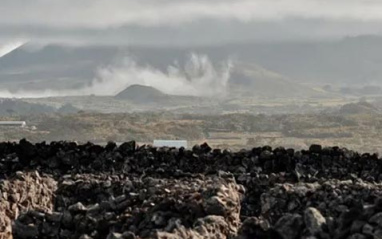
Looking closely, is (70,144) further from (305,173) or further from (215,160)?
(305,173)

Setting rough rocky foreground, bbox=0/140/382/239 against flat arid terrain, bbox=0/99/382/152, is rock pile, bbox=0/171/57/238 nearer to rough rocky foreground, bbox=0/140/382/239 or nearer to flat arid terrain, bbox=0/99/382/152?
rough rocky foreground, bbox=0/140/382/239

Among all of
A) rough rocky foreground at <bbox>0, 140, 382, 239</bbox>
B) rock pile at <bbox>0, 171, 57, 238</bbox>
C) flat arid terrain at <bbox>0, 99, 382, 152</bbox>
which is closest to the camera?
rough rocky foreground at <bbox>0, 140, 382, 239</bbox>

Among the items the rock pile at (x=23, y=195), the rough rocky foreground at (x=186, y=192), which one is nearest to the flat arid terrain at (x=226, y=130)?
the rough rocky foreground at (x=186, y=192)

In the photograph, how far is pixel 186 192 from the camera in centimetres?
1981

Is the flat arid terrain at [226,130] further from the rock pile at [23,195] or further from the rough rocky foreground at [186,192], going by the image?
the rock pile at [23,195]

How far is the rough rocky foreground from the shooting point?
16.1 meters

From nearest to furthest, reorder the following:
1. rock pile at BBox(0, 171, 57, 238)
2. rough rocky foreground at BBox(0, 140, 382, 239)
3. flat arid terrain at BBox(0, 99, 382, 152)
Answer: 1. rough rocky foreground at BBox(0, 140, 382, 239)
2. rock pile at BBox(0, 171, 57, 238)
3. flat arid terrain at BBox(0, 99, 382, 152)

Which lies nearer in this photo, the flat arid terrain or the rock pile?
the rock pile

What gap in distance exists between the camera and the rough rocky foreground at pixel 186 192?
52.9 ft

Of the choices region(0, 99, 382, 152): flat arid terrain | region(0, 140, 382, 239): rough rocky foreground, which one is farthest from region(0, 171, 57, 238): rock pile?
region(0, 99, 382, 152): flat arid terrain

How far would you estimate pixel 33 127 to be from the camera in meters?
136

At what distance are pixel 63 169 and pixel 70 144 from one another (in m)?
1.41

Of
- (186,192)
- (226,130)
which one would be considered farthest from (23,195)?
(226,130)

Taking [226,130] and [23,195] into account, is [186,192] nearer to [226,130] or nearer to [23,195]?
[23,195]
